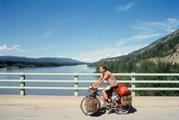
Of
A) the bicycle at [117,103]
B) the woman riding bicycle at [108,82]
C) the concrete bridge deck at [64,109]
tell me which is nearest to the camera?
the concrete bridge deck at [64,109]

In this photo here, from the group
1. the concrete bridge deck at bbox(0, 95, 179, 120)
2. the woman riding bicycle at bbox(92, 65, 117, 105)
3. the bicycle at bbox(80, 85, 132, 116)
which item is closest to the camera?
the concrete bridge deck at bbox(0, 95, 179, 120)

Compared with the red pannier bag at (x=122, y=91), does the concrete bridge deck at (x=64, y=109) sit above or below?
below

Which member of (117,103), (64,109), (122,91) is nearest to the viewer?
(122,91)

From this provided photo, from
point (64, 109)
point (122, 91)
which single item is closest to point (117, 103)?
point (122, 91)

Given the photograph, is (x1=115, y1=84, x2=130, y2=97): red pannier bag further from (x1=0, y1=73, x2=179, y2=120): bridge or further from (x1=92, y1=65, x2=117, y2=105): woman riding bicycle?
(x1=0, y1=73, x2=179, y2=120): bridge

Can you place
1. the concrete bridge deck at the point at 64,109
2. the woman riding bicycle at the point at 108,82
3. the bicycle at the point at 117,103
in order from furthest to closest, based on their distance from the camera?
the woman riding bicycle at the point at 108,82
the bicycle at the point at 117,103
the concrete bridge deck at the point at 64,109

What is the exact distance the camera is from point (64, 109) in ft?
34.9

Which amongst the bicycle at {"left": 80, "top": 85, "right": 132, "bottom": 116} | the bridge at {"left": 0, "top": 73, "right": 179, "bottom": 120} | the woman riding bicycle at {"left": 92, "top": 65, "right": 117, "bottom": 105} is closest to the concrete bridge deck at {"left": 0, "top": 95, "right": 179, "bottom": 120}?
the bridge at {"left": 0, "top": 73, "right": 179, "bottom": 120}

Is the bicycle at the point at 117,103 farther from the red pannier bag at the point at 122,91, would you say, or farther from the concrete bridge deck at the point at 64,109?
the concrete bridge deck at the point at 64,109

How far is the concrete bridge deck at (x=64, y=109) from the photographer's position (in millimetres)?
9250

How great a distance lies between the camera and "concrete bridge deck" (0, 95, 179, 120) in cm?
925

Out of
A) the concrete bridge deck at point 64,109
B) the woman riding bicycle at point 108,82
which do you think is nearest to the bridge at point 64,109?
the concrete bridge deck at point 64,109

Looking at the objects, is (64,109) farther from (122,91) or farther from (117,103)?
(122,91)

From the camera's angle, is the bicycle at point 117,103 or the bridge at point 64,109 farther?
the bicycle at point 117,103
